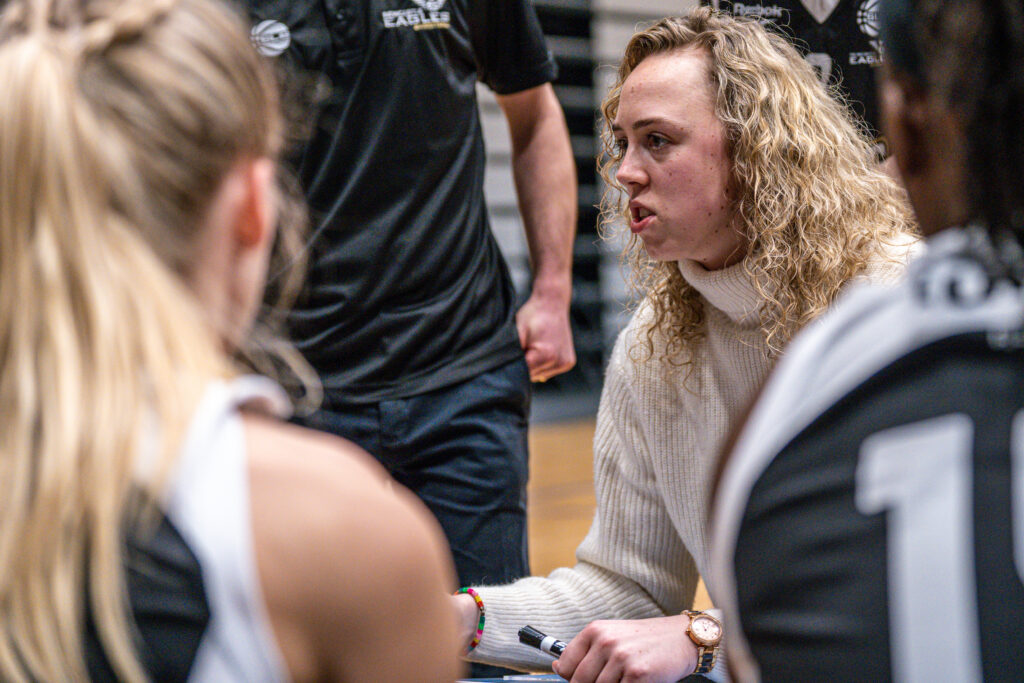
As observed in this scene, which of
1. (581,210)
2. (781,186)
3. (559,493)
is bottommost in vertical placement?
(559,493)

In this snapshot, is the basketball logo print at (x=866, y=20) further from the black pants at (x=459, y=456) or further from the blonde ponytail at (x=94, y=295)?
the blonde ponytail at (x=94, y=295)

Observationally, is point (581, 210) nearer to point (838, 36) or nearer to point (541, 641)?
point (838, 36)

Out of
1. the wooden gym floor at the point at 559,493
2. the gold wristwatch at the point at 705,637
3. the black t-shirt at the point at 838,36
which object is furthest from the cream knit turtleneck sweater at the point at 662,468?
the wooden gym floor at the point at 559,493

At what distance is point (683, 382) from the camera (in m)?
1.69

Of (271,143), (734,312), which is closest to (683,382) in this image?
(734,312)

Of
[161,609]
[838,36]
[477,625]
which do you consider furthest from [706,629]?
[838,36]

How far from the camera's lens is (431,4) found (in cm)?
180

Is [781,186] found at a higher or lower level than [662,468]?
higher

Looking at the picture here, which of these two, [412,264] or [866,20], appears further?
[866,20]

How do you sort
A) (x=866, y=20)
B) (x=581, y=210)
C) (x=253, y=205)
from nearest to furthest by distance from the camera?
(x=253, y=205)
(x=866, y=20)
(x=581, y=210)

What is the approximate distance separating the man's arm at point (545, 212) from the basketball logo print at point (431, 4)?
0.30 m

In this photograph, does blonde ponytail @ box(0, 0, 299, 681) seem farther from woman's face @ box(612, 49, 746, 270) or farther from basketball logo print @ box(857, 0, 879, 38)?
basketball logo print @ box(857, 0, 879, 38)

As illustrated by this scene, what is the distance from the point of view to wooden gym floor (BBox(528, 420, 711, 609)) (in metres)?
3.96

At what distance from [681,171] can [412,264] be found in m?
0.48
